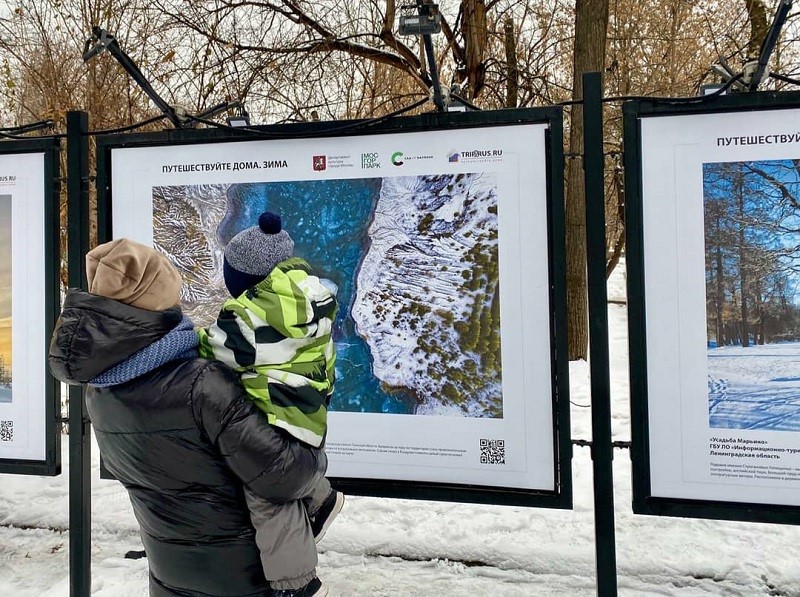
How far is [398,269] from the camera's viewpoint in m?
2.84

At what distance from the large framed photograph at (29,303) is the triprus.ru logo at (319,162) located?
133 cm

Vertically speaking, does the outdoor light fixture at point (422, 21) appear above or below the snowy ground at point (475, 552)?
above

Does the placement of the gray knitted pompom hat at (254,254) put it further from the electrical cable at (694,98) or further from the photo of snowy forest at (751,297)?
the photo of snowy forest at (751,297)

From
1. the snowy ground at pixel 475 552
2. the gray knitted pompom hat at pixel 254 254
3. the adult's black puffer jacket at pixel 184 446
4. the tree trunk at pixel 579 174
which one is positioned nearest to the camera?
the adult's black puffer jacket at pixel 184 446

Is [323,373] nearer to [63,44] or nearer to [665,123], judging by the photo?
[665,123]

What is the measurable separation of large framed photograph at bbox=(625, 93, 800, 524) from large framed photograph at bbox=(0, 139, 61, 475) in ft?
8.79

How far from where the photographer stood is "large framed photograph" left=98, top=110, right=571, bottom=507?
8.64 feet

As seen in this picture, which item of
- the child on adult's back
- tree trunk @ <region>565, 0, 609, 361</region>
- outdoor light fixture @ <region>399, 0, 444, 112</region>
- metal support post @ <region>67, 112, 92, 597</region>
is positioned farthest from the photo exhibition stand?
tree trunk @ <region>565, 0, 609, 361</region>

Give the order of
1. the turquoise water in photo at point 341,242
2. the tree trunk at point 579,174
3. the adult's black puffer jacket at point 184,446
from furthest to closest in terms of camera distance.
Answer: the tree trunk at point 579,174 < the turquoise water in photo at point 341,242 < the adult's black puffer jacket at point 184,446

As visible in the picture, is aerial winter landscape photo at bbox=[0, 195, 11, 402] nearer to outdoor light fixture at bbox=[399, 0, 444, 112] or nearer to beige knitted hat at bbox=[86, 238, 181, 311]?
beige knitted hat at bbox=[86, 238, 181, 311]

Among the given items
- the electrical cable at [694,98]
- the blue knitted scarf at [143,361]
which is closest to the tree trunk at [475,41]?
the electrical cable at [694,98]

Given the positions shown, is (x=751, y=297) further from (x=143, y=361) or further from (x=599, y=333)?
(x=143, y=361)

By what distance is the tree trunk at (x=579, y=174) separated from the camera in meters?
6.20

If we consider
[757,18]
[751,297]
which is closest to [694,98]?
[751,297]
